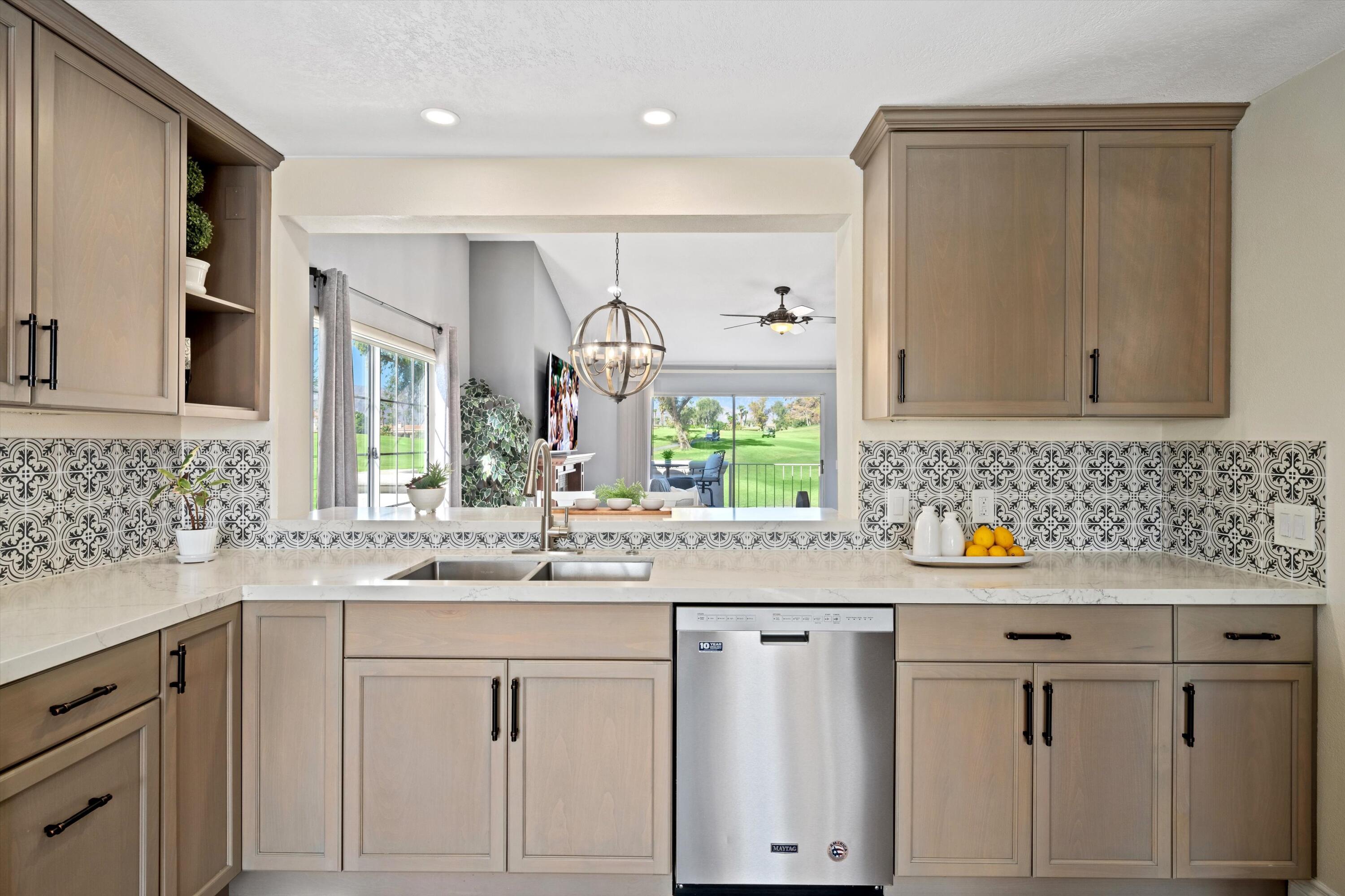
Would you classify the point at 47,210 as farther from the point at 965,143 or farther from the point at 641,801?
the point at 965,143

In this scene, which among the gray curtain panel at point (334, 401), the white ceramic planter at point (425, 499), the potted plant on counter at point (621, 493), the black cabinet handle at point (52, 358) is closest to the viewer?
the black cabinet handle at point (52, 358)

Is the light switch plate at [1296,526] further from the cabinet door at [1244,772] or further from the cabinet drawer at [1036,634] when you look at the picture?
the cabinet drawer at [1036,634]

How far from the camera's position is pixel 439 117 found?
231 centimetres

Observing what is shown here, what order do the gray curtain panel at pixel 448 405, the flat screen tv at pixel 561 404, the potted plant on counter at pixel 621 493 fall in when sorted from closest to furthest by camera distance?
the potted plant on counter at pixel 621 493 < the gray curtain panel at pixel 448 405 < the flat screen tv at pixel 561 404

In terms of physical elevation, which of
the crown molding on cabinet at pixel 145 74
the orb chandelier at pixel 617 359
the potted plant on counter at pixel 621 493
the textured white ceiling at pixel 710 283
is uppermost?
the textured white ceiling at pixel 710 283

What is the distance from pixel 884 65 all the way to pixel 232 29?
5.49 ft

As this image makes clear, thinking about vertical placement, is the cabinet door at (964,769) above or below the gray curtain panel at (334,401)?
below

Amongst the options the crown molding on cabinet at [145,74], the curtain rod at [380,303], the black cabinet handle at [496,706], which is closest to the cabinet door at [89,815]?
the black cabinet handle at [496,706]

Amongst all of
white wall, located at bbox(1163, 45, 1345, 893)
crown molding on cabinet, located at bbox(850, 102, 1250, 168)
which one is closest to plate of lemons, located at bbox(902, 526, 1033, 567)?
white wall, located at bbox(1163, 45, 1345, 893)

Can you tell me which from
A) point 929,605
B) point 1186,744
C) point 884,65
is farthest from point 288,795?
point 884,65

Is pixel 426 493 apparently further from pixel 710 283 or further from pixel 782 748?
pixel 710 283

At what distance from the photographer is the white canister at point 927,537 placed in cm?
243

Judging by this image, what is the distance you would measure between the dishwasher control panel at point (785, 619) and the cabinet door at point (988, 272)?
658 mm

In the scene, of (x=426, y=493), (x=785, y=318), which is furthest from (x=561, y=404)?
(x=426, y=493)
